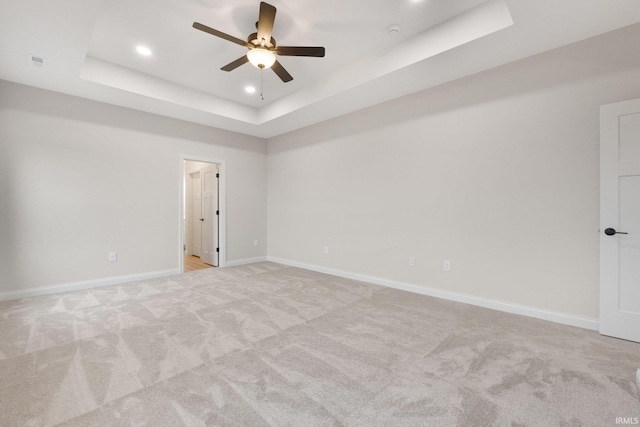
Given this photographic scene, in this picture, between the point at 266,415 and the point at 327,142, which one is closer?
the point at 266,415

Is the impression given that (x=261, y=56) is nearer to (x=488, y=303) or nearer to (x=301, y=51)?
(x=301, y=51)

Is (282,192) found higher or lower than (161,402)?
higher

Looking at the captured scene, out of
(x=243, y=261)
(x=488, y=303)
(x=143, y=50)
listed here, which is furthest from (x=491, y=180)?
(x=243, y=261)

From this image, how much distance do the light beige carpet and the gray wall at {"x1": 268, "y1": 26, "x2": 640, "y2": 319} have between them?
1.70ft

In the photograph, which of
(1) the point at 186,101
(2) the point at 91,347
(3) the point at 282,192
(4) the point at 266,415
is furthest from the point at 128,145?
(4) the point at 266,415

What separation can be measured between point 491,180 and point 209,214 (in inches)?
210

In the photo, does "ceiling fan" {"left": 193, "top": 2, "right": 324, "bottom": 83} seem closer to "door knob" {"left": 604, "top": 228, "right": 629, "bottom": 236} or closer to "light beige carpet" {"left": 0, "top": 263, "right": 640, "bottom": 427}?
"light beige carpet" {"left": 0, "top": 263, "right": 640, "bottom": 427}

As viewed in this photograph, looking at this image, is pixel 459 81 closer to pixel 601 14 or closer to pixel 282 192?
pixel 601 14

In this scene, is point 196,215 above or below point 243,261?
above

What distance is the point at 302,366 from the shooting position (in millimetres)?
2006

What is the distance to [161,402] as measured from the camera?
162 centimetres

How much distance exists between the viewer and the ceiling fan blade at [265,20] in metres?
2.35

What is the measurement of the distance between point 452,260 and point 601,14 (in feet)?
8.81

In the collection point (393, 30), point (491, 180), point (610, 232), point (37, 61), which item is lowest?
point (610, 232)
